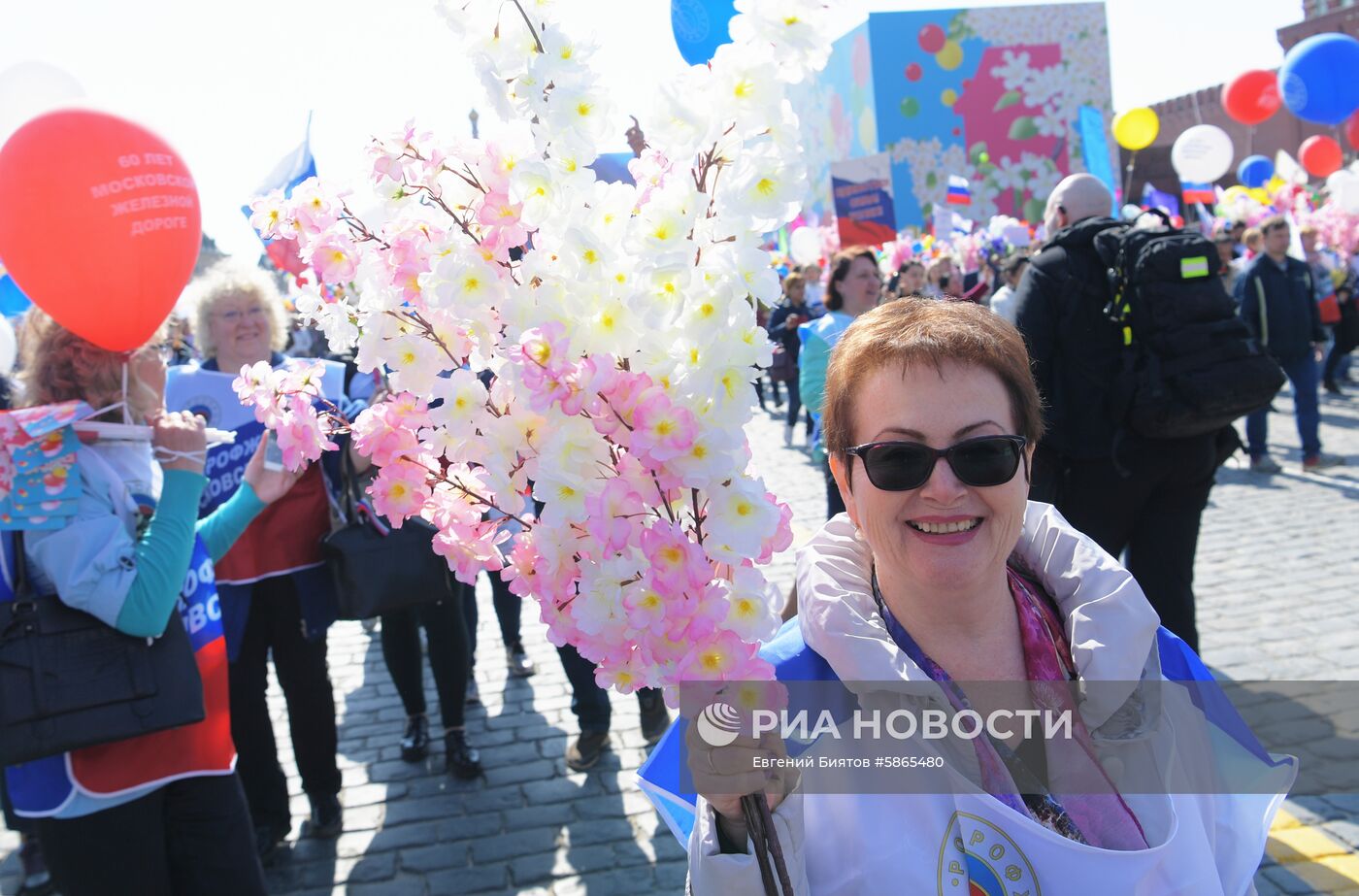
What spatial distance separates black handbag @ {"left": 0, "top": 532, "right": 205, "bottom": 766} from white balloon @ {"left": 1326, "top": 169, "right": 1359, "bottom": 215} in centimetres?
1562

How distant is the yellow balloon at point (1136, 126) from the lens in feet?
58.9

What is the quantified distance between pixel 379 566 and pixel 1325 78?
14.8 meters

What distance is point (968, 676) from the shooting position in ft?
5.78

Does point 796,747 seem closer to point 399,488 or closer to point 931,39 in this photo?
point 399,488

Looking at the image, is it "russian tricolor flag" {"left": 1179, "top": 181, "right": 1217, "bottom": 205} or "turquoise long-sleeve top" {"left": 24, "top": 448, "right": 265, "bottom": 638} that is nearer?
"turquoise long-sleeve top" {"left": 24, "top": 448, "right": 265, "bottom": 638}

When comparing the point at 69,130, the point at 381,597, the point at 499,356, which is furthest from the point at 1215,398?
the point at 69,130

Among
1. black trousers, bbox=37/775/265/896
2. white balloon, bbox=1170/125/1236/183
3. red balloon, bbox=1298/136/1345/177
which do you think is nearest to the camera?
black trousers, bbox=37/775/265/896

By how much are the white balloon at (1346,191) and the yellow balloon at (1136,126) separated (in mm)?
3834

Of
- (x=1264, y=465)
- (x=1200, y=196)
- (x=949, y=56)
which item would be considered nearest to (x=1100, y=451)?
(x=1264, y=465)

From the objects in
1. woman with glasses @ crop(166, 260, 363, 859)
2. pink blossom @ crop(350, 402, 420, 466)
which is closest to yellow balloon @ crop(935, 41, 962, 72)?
woman with glasses @ crop(166, 260, 363, 859)

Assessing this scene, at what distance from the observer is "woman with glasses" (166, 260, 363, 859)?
152 inches

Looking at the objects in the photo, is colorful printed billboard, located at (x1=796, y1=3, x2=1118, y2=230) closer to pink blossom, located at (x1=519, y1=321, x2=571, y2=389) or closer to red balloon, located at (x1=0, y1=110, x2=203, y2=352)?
red balloon, located at (x1=0, y1=110, x2=203, y2=352)

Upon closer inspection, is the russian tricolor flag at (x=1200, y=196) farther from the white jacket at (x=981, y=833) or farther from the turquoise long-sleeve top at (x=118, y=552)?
the turquoise long-sleeve top at (x=118, y=552)

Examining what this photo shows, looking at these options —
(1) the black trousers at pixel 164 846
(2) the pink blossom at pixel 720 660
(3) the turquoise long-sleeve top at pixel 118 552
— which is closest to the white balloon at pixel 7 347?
(3) the turquoise long-sleeve top at pixel 118 552
